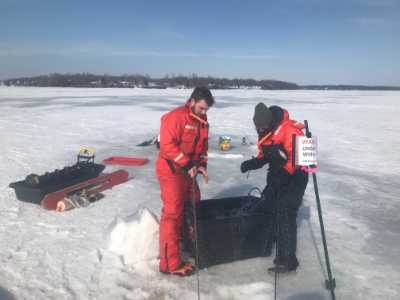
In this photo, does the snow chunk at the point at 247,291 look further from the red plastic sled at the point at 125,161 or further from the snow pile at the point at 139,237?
the red plastic sled at the point at 125,161

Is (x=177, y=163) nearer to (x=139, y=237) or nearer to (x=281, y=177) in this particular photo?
(x=139, y=237)

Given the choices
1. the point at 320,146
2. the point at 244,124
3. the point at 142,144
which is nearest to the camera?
the point at 142,144

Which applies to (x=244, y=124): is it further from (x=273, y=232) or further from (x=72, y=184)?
(x=273, y=232)

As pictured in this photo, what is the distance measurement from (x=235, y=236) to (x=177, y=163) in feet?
2.81

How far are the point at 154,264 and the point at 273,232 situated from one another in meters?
1.14

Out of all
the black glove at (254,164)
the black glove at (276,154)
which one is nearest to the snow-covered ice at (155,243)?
the black glove at (254,164)

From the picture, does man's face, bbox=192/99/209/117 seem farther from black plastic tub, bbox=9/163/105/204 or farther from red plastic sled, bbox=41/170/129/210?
black plastic tub, bbox=9/163/105/204

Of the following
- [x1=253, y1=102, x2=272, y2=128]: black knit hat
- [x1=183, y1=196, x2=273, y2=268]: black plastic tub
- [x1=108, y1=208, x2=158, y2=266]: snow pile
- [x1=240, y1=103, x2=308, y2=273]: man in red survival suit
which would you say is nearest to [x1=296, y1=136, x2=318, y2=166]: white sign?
[x1=240, y1=103, x2=308, y2=273]: man in red survival suit

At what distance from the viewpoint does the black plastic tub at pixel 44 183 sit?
4.66 metres

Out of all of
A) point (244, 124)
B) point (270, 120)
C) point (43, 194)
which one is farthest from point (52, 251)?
point (244, 124)

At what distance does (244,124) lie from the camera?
13820 millimetres

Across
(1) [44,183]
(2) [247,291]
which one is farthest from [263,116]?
(1) [44,183]

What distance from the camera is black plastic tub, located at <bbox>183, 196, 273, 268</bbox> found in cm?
318

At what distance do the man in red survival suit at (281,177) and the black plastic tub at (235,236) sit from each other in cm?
8
